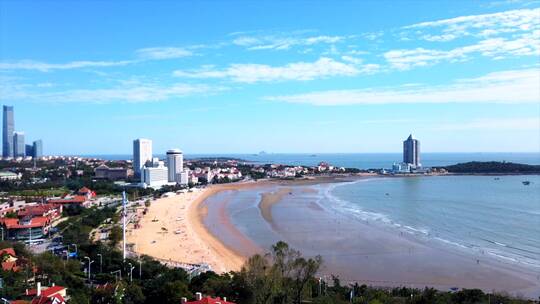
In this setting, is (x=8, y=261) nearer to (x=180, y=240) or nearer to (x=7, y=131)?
(x=180, y=240)

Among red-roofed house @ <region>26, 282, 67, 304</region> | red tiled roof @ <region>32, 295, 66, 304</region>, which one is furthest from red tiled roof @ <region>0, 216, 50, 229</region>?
red tiled roof @ <region>32, 295, 66, 304</region>

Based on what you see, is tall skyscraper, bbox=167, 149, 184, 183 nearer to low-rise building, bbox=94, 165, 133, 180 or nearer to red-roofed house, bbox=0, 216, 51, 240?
low-rise building, bbox=94, 165, 133, 180

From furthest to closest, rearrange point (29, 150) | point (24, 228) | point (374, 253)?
point (29, 150) < point (24, 228) < point (374, 253)

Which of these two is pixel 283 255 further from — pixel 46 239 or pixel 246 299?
pixel 46 239

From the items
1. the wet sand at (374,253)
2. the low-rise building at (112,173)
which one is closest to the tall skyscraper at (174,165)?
the low-rise building at (112,173)

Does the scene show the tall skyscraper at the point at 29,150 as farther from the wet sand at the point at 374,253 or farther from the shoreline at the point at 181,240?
the wet sand at the point at 374,253

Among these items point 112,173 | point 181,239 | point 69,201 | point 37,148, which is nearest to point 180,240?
point 181,239

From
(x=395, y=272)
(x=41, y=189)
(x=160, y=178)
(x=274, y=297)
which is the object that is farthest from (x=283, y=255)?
(x=160, y=178)
